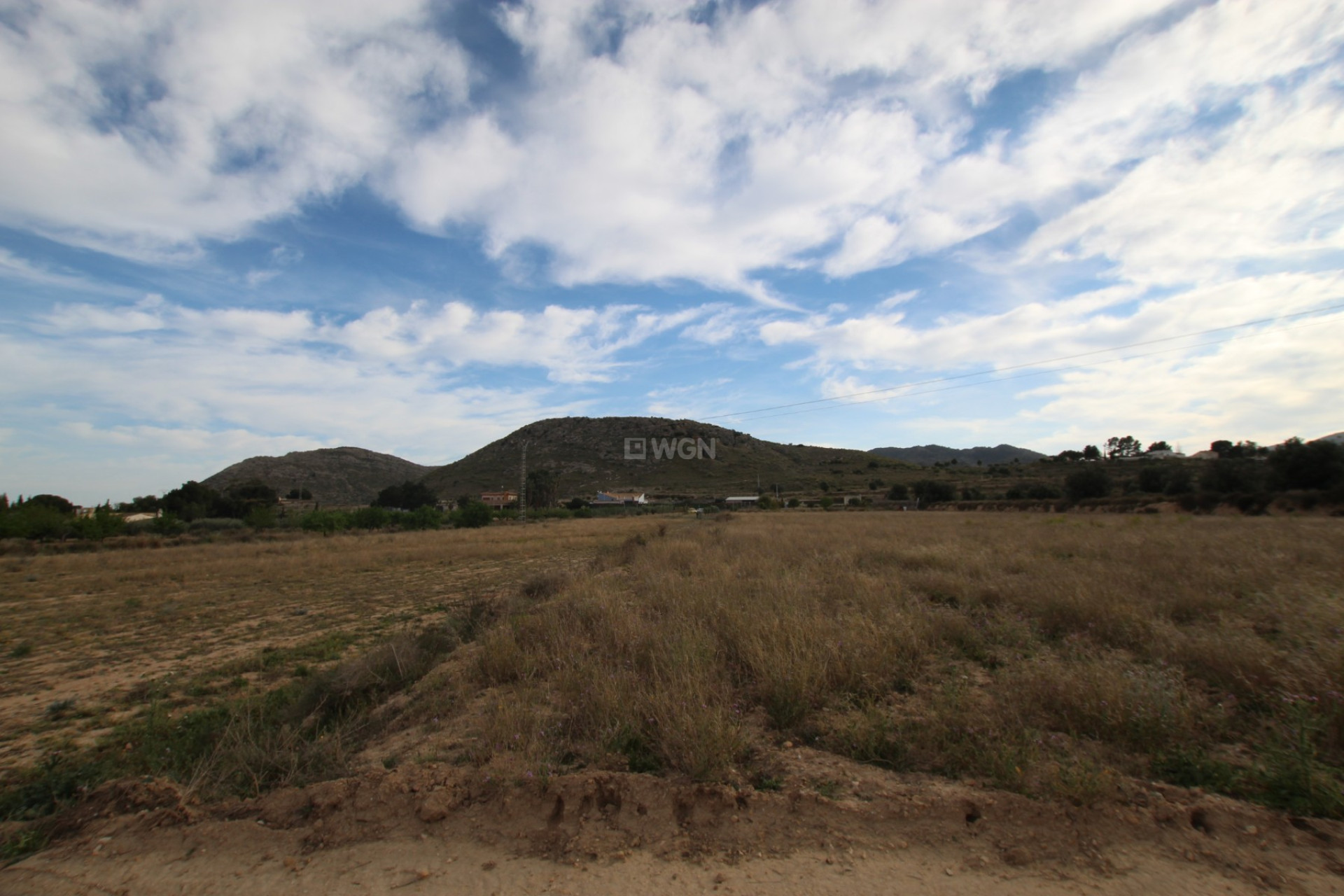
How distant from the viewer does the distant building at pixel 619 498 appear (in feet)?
276

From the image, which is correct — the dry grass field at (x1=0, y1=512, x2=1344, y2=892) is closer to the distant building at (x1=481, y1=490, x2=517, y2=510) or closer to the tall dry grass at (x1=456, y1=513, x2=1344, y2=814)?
the tall dry grass at (x1=456, y1=513, x2=1344, y2=814)

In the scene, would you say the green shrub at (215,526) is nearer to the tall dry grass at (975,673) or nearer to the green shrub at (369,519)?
the green shrub at (369,519)

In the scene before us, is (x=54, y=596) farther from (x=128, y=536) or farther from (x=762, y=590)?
(x=128, y=536)

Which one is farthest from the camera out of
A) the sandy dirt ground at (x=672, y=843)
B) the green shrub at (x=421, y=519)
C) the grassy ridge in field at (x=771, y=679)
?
the green shrub at (x=421, y=519)

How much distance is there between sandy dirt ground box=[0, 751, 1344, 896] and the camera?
9.64ft

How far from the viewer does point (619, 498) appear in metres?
90.0

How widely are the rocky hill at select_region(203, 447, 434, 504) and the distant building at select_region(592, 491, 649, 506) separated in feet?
142

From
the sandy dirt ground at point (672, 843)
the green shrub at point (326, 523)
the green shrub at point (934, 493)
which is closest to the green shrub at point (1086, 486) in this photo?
the green shrub at point (934, 493)

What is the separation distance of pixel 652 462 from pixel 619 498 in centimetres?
1891

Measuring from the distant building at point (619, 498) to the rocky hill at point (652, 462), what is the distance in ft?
7.33

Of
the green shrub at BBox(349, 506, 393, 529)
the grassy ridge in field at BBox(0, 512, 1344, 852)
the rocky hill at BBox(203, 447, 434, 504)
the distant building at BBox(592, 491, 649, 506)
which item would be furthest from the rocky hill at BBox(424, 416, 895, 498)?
the grassy ridge in field at BBox(0, 512, 1344, 852)

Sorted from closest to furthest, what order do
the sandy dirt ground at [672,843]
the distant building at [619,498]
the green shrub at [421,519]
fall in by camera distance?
the sandy dirt ground at [672,843] < the green shrub at [421,519] < the distant building at [619,498]

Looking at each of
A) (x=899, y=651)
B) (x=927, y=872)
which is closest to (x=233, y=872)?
(x=927, y=872)

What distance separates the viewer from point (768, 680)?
18.0 feet
